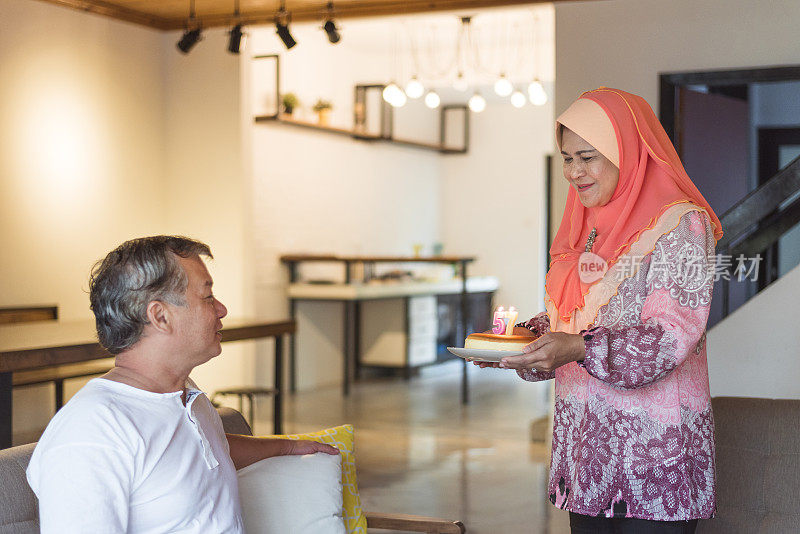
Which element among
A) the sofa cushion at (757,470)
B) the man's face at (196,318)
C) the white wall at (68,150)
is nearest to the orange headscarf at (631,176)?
the man's face at (196,318)

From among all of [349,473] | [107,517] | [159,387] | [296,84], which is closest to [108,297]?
[159,387]

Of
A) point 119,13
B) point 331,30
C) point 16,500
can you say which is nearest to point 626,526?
point 16,500

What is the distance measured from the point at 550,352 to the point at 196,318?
0.69 meters

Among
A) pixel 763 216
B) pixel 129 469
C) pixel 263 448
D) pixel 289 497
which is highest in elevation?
pixel 763 216

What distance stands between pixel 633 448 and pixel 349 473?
837 millimetres

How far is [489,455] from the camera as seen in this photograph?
5723 millimetres

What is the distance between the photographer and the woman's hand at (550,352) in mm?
1808

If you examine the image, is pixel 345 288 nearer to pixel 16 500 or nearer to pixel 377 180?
pixel 377 180

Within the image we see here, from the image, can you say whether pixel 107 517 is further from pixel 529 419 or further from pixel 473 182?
pixel 473 182

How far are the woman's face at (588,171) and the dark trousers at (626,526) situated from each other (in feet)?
2.21

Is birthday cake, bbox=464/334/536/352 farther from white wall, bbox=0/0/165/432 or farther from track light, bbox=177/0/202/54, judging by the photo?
track light, bbox=177/0/202/54

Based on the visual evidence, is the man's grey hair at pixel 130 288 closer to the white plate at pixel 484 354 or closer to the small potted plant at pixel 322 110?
the white plate at pixel 484 354

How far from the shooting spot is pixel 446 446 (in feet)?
19.7

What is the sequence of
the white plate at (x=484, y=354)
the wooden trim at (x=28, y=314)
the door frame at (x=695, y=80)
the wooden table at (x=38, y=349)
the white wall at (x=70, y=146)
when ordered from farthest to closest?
the white wall at (x=70, y=146) < the wooden trim at (x=28, y=314) < the door frame at (x=695, y=80) < the wooden table at (x=38, y=349) < the white plate at (x=484, y=354)
